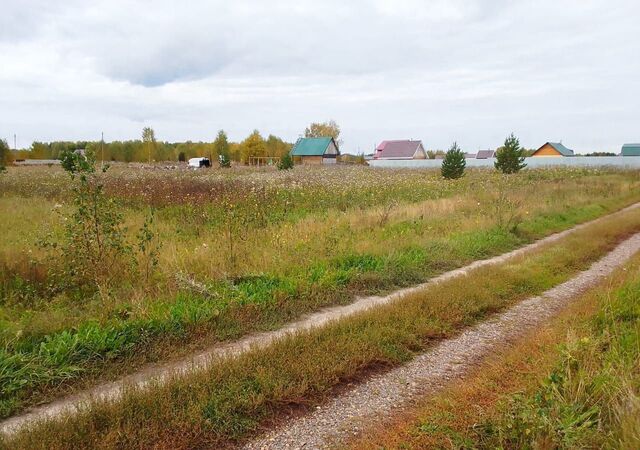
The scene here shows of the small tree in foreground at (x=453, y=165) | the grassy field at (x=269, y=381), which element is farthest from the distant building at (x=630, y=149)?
the grassy field at (x=269, y=381)

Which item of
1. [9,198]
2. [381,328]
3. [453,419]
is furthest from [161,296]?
[9,198]

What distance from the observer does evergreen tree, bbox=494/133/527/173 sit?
35312 millimetres

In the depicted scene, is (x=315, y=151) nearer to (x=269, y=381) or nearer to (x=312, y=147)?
(x=312, y=147)

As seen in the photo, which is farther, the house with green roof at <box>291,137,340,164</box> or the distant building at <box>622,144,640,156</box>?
the distant building at <box>622,144,640,156</box>

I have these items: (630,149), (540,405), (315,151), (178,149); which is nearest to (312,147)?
(315,151)

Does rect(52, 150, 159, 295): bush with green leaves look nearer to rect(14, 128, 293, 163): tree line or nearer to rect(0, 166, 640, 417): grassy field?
rect(0, 166, 640, 417): grassy field

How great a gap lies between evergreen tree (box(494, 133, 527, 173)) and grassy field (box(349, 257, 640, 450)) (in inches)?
1346

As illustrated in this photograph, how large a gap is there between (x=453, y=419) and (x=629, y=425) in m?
1.19

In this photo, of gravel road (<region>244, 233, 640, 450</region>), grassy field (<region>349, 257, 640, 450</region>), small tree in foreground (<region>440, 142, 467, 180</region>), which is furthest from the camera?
small tree in foreground (<region>440, 142, 467, 180</region>)

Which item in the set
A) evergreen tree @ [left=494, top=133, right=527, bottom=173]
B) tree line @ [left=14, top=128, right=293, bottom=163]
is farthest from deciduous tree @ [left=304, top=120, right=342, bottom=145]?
evergreen tree @ [left=494, top=133, right=527, bottom=173]

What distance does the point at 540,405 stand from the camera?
3.27 meters

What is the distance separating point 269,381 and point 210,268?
4194 millimetres

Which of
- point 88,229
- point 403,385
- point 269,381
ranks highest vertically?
point 88,229

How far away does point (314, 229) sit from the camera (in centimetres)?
1112
